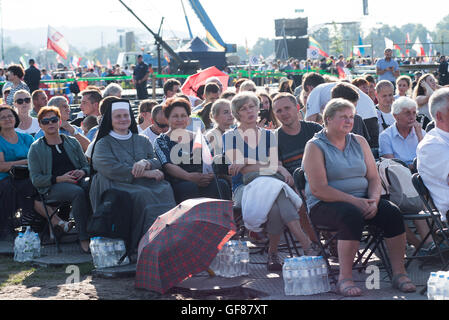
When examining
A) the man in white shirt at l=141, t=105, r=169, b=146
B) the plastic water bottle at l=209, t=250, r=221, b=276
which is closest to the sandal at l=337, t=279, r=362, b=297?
the plastic water bottle at l=209, t=250, r=221, b=276

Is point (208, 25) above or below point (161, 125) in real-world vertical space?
above

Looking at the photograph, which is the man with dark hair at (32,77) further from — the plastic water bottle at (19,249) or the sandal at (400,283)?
the sandal at (400,283)

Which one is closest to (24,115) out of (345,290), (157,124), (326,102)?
(157,124)

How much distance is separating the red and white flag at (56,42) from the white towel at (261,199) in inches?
1289

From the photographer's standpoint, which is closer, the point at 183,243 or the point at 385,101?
the point at 183,243

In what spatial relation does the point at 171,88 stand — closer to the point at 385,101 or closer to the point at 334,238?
the point at 385,101

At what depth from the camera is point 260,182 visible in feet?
20.8

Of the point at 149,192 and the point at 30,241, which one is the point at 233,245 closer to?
the point at 149,192

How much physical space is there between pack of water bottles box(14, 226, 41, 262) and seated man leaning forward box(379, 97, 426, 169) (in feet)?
11.6

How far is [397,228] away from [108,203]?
262 centimetres

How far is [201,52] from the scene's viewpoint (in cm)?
3634

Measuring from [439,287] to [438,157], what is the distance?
113cm

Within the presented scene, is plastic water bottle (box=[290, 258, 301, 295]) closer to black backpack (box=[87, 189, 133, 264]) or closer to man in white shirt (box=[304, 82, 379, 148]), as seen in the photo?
black backpack (box=[87, 189, 133, 264])
